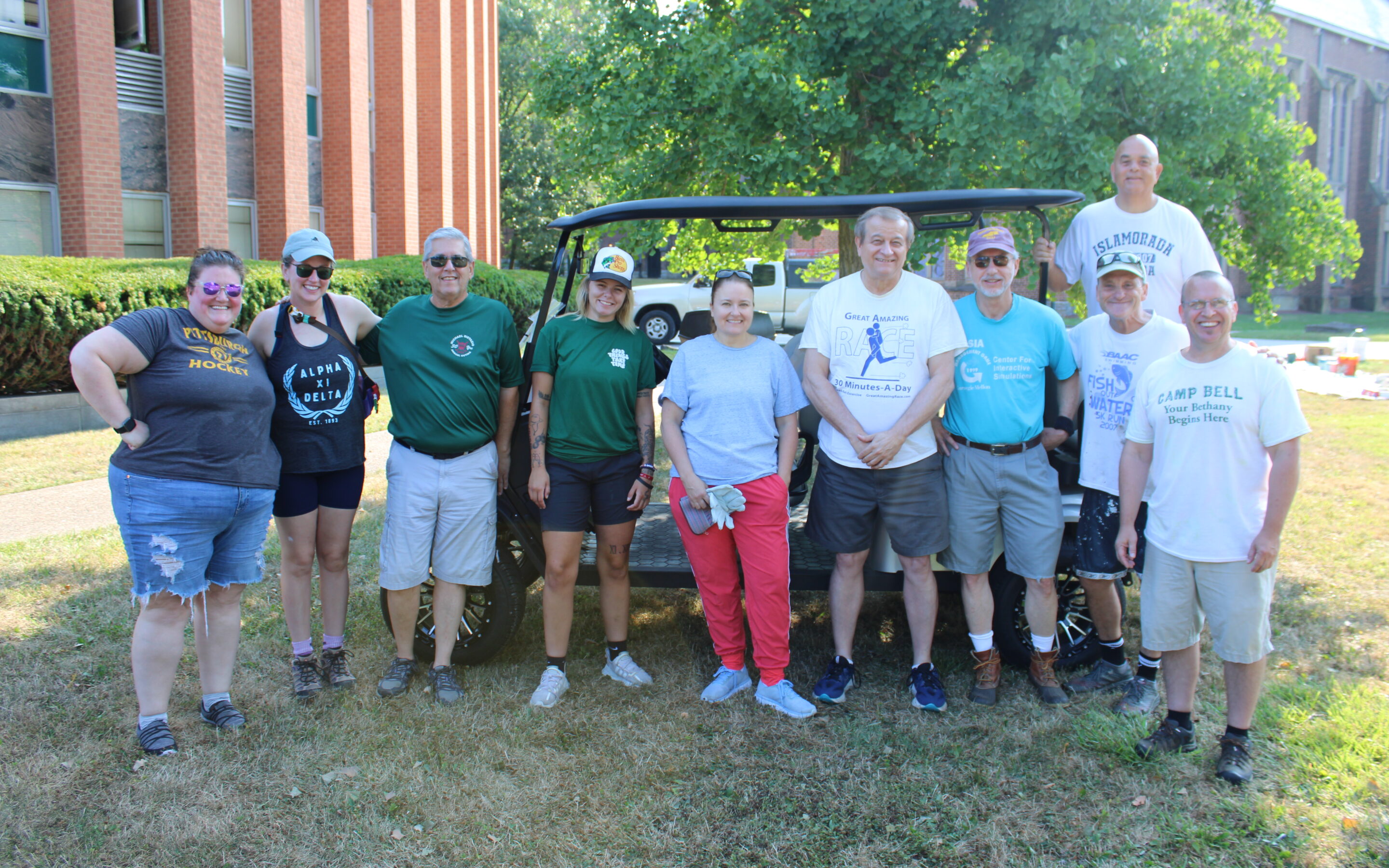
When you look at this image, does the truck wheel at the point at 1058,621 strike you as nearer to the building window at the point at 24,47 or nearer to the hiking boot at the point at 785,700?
the hiking boot at the point at 785,700

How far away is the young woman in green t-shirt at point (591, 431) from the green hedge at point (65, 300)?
5620 millimetres

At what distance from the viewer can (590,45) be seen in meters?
7.16

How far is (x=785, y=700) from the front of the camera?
12.7ft

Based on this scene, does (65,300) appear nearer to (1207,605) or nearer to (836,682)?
(836,682)

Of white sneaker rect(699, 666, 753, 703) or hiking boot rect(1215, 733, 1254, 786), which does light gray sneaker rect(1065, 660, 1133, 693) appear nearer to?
hiking boot rect(1215, 733, 1254, 786)

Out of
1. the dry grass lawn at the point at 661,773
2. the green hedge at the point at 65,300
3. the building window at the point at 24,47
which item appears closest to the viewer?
the dry grass lawn at the point at 661,773

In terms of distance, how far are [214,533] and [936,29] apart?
535 cm

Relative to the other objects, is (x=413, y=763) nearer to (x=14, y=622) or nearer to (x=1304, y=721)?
(x=14, y=622)

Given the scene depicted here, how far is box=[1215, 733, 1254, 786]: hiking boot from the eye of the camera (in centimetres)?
326

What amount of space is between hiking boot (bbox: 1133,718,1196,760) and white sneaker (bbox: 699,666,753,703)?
5.03ft

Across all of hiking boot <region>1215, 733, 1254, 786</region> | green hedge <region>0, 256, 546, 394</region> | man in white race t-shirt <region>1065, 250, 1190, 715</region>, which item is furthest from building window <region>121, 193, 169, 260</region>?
hiking boot <region>1215, 733, 1254, 786</region>

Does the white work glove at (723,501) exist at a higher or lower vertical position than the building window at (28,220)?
lower

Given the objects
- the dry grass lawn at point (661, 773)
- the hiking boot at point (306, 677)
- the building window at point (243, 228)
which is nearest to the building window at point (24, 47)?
the building window at point (243, 228)

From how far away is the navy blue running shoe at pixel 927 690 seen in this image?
→ 3.85m
